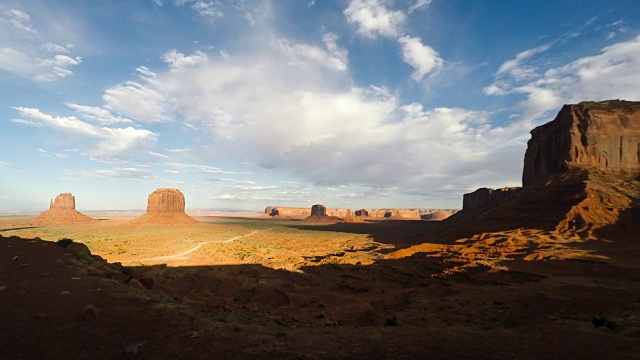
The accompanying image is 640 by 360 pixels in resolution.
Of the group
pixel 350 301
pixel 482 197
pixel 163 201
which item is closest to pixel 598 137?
pixel 482 197

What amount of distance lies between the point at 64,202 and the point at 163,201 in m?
59.1

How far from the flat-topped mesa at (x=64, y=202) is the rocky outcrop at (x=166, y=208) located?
46.9 metres

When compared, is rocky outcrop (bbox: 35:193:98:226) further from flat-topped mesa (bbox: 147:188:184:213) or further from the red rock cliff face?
the red rock cliff face

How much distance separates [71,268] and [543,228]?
5288cm

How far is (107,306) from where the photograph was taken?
933cm

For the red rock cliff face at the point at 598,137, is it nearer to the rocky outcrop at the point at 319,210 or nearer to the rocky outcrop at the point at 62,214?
the rocky outcrop at the point at 319,210

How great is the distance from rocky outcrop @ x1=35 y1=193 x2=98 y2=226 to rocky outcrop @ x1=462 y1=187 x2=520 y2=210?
157960 millimetres

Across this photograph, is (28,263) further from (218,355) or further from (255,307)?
(218,355)

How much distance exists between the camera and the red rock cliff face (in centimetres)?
5253

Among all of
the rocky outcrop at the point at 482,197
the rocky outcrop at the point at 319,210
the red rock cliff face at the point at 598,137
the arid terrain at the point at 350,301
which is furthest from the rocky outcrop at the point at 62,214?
the red rock cliff face at the point at 598,137

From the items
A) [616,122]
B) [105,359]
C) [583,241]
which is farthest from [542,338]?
[616,122]

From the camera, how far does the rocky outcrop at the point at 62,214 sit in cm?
12031

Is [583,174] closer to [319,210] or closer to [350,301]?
[350,301]

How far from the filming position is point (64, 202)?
130 m
